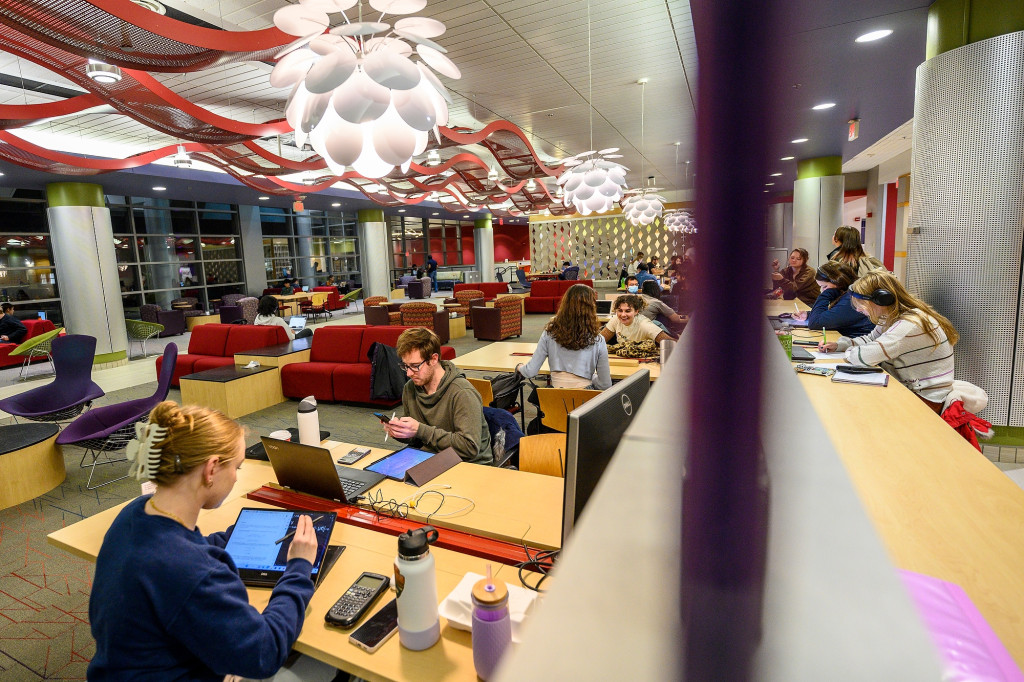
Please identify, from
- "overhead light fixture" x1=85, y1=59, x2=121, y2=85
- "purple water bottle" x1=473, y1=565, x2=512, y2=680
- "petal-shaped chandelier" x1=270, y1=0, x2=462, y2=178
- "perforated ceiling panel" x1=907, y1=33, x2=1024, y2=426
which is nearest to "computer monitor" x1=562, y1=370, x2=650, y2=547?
"purple water bottle" x1=473, y1=565, x2=512, y2=680

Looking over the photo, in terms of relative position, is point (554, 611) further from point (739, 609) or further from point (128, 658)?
point (128, 658)

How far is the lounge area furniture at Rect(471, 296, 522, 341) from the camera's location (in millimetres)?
9531

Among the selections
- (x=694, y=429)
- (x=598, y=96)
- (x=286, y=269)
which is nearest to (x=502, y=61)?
(x=598, y=96)

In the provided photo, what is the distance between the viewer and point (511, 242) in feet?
97.0

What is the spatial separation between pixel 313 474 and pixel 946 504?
2045mm

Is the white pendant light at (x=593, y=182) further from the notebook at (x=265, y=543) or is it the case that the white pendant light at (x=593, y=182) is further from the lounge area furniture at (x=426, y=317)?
the lounge area furniture at (x=426, y=317)

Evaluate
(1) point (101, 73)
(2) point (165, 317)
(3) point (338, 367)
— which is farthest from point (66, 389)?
(2) point (165, 317)

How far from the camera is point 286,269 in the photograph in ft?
55.0

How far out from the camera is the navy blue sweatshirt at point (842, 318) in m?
4.00

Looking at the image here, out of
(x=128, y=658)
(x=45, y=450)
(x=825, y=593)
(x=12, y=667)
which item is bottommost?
(x=12, y=667)

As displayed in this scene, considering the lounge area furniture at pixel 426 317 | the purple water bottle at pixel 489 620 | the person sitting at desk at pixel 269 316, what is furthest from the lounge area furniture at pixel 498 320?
the purple water bottle at pixel 489 620

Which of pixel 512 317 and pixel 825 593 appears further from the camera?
pixel 512 317

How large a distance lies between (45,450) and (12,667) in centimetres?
214

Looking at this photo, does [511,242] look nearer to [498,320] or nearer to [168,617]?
[498,320]
